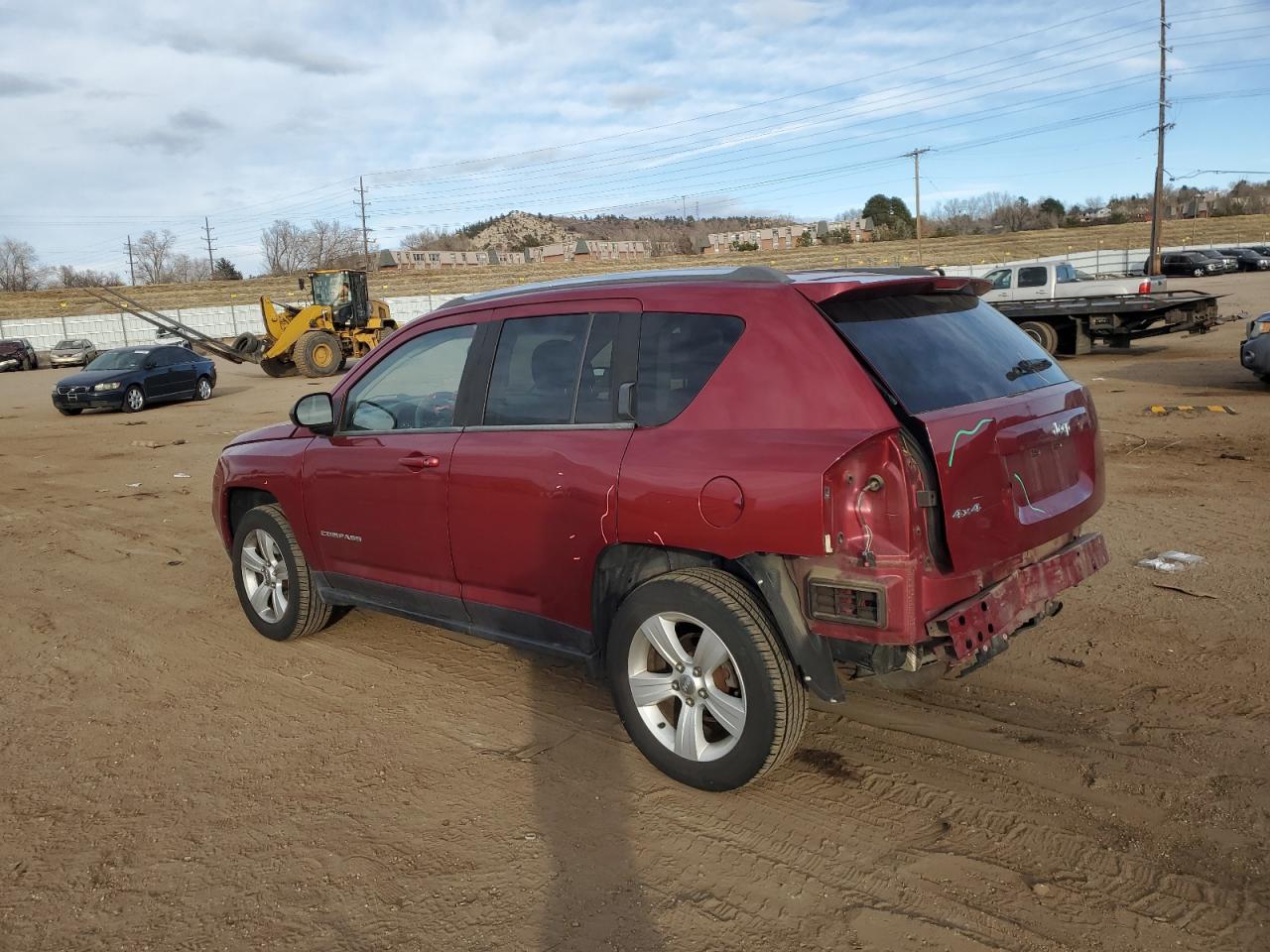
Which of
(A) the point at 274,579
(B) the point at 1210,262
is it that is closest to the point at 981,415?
(A) the point at 274,579

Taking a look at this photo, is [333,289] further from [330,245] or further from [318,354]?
[330,245]

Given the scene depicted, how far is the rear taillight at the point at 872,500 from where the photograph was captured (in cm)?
310

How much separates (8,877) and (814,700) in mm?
3131

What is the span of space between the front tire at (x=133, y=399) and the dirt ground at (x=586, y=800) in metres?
16.1

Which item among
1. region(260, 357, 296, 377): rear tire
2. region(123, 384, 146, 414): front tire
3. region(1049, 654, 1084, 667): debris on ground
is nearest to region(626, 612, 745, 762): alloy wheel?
region(1049, 654, 1084, 667): debris on ground

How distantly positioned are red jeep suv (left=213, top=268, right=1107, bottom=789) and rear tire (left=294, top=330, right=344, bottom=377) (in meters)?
23.1

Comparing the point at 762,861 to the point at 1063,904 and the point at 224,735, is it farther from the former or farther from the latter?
the point at 224,735

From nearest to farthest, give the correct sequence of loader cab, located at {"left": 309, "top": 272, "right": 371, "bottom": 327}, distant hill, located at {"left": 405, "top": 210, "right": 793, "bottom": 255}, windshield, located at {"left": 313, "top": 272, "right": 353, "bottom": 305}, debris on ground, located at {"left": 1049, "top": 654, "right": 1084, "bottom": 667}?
debris on ground, located at {"left": 1049, "top": 654, "right": 1084, "bottom": 667} → loader cab, located at {"left": 309, "top": 272, "right": 371, "bottom": 327} → windshield, located at {"left": 313, "top": 272, "right": 353, "bottom": 305} → distant hill, located at {"left": 405, "top": 210, "right": 793, "bottom": 255}

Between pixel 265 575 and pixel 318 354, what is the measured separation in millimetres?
22431

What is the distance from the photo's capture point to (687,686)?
11.7 feet

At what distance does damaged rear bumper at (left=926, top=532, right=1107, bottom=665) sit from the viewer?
3.21 metres

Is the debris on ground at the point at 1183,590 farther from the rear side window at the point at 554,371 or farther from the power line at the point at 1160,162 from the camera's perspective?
the power line at the point at 1160,162

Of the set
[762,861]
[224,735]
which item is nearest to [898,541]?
[762,861]

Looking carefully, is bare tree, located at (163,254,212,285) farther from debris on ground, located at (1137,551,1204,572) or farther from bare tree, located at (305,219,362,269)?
debris on ground, located at (1137,551,1204,572)
